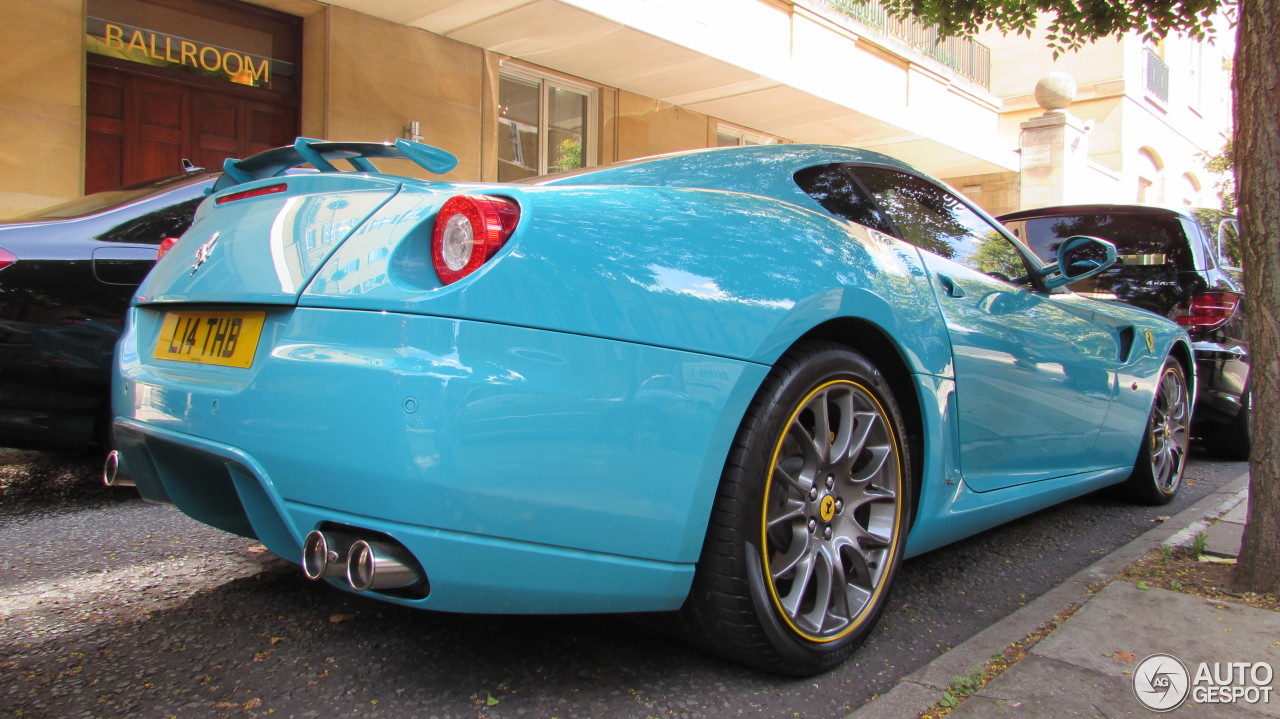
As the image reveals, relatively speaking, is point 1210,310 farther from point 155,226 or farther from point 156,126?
point 156,126

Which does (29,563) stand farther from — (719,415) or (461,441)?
(719,415)

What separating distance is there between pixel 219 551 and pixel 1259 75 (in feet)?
12.1

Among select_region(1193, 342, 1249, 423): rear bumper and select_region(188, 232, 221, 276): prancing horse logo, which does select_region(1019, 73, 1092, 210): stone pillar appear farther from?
select_region(188, 232, 221, 276): prancing horse logo

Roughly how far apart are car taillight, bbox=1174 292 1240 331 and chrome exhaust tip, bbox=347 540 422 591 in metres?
5.30

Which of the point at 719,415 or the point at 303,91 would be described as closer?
the point at 719,415

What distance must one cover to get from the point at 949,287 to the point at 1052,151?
18.0 meters

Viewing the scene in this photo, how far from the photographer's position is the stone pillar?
60.8ft

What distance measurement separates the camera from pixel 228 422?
5.93ft

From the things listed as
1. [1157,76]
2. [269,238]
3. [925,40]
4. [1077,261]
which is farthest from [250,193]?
[1157,76]

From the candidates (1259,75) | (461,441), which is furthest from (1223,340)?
(461,441)

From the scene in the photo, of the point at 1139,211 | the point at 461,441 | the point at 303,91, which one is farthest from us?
the point at 303,91

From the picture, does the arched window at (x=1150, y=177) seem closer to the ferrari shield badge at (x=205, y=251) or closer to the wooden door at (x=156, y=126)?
the wooden door at (x=156, y=126)

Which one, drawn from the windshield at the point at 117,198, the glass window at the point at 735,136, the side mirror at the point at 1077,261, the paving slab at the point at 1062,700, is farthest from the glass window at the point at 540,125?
the paving slab at the point at 1062,700

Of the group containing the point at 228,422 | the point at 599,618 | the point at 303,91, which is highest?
the point at 303,91
